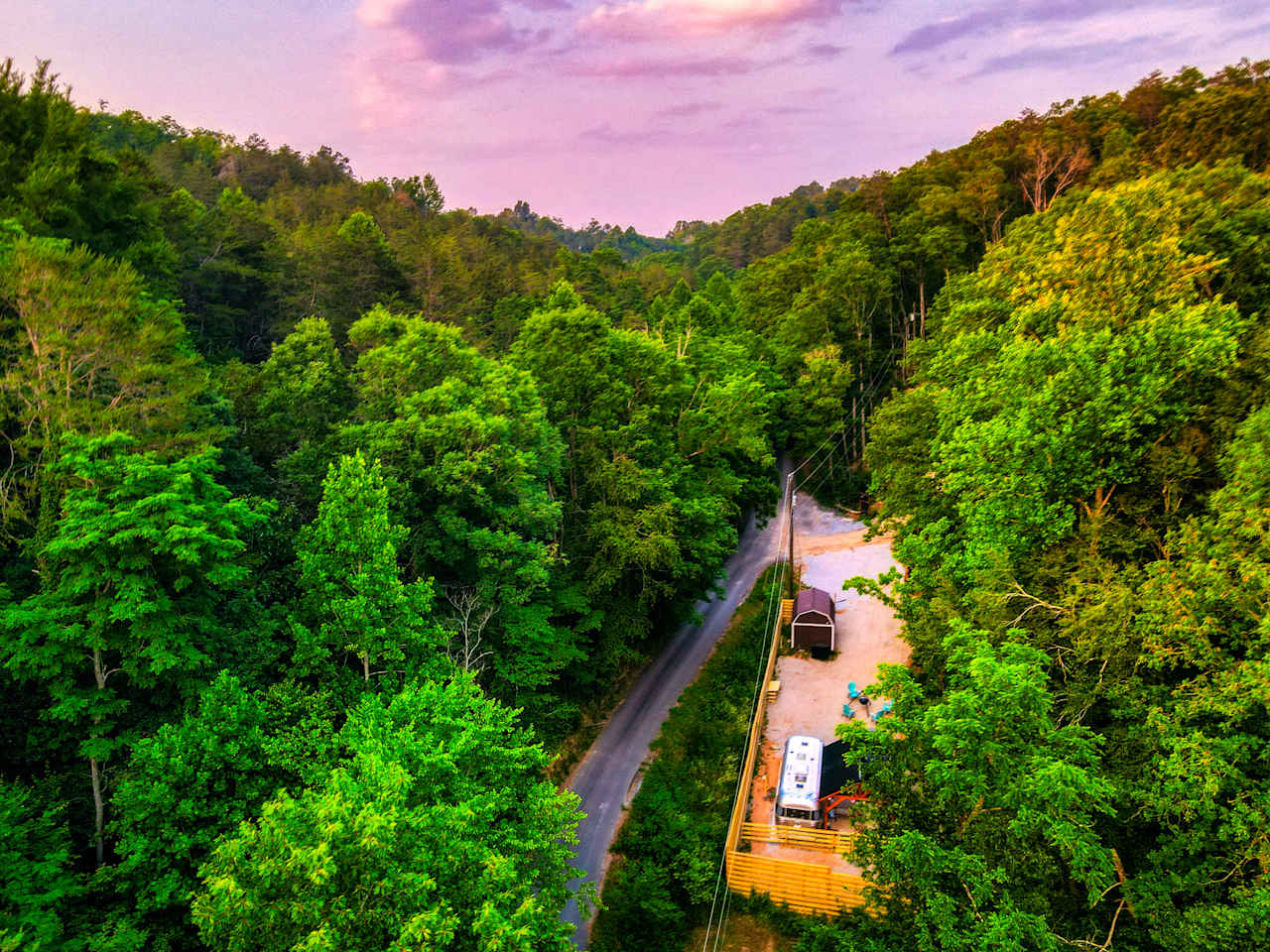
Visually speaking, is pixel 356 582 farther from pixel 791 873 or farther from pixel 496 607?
pixel 791 873

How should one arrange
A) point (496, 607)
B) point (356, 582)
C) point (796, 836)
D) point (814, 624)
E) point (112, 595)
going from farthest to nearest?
point (814, 624) < point (496, 607) < point (796, 836) < point (356, 582) < point (112, 595)

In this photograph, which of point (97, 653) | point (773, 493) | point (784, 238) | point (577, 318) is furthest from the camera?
point (784, 238)

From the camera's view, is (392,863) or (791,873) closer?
(392,863)

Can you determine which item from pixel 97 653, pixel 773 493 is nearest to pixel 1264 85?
pixel 773 493

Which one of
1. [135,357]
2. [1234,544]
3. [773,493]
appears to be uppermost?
[135,357]

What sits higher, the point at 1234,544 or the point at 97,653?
the point at 1234,544

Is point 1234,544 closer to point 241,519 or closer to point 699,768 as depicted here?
point 699,768

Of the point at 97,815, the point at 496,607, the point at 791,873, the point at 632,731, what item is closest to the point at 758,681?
the point at 632,731
